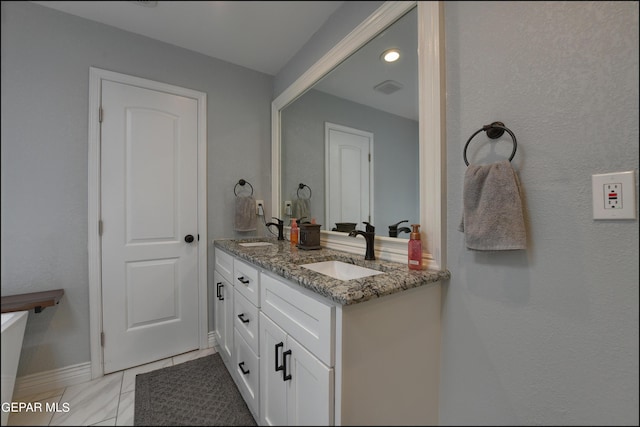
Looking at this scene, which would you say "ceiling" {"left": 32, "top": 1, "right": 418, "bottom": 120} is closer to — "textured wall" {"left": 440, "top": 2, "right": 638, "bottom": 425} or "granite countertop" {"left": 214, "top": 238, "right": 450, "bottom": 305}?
"textured wall" {"left": 440, "top": 2, "right": 638, "bottom": 425}

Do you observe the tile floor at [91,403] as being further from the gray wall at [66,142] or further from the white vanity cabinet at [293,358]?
the white vanity cabinet at [293,358]

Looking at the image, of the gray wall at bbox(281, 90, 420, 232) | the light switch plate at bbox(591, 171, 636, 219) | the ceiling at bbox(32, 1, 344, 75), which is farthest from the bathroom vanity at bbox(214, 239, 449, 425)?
the ceiling at bbox(32, 1, 344, 75)

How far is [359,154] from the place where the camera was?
4.28 ft

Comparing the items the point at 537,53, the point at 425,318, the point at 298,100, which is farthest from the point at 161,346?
the point at 537,53

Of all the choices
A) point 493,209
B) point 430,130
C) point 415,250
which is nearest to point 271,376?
point 415,250

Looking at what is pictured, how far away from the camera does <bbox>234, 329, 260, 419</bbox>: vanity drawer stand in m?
1.05

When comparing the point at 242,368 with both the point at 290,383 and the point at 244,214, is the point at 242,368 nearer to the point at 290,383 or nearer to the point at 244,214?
the point at 290,383

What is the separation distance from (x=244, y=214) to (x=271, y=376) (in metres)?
1.18

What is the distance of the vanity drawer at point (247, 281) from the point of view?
3.59ft

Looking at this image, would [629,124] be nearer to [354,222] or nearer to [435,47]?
[435,47]

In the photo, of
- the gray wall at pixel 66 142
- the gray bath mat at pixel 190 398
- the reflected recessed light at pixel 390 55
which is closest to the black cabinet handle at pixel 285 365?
the gray bath mat at pixel 190 398

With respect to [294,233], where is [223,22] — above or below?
above

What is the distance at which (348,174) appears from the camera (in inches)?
54.1

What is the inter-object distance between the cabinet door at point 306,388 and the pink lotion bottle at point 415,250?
487 mm
